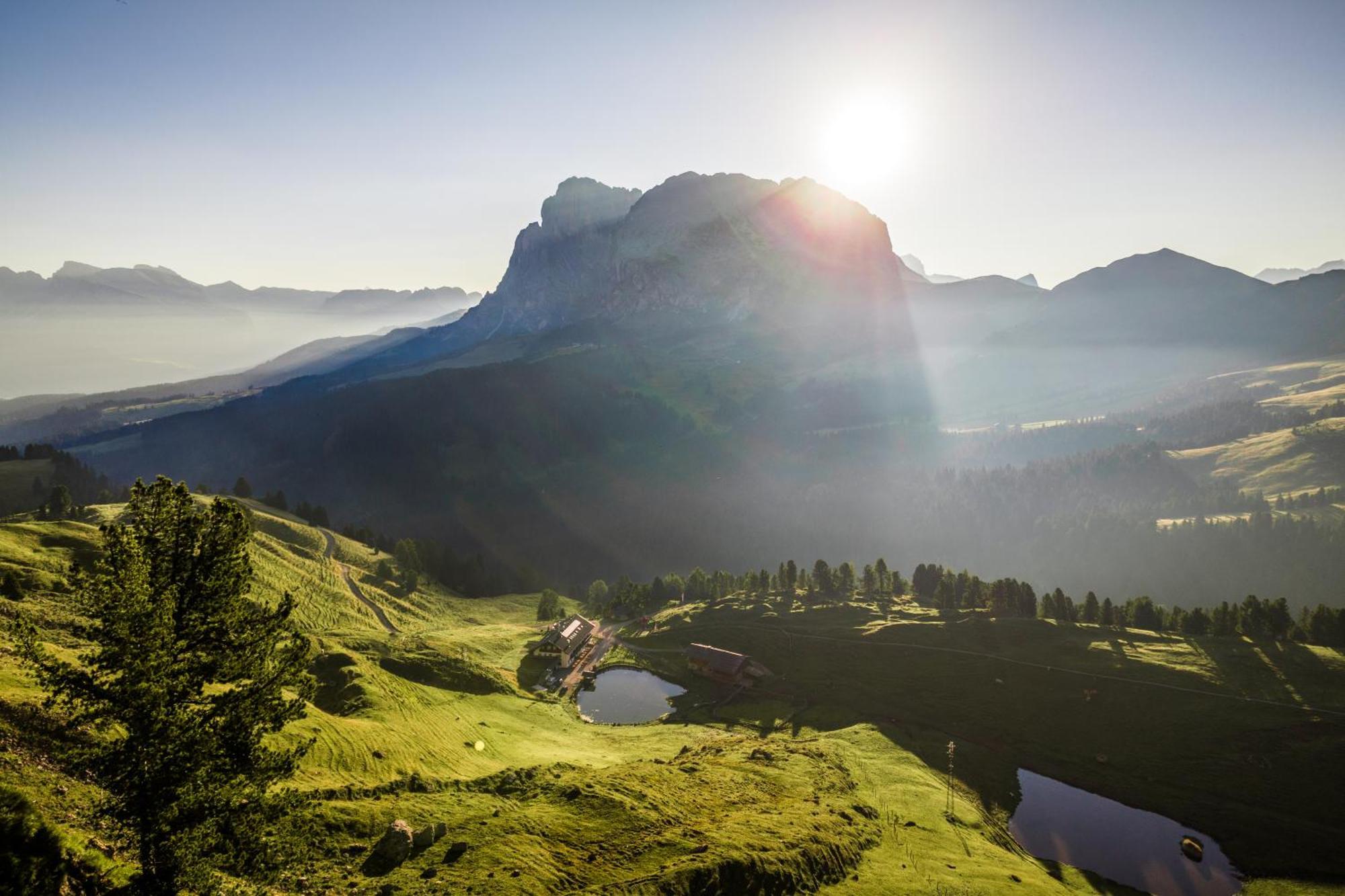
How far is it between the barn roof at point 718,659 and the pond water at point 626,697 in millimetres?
5858

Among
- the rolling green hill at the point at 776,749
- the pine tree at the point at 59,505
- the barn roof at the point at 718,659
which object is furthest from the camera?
the pine tree at the point at 59,505

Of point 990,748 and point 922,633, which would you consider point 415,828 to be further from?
point 922,633

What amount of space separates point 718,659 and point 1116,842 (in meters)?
55.2

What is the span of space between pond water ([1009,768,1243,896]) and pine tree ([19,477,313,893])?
226 ft

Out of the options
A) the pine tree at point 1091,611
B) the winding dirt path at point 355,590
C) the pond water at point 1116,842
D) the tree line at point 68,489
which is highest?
the tree line at point 68,489

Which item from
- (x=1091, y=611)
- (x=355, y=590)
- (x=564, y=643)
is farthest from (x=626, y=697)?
(x=1091, y=611)

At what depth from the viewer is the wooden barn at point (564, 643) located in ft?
350

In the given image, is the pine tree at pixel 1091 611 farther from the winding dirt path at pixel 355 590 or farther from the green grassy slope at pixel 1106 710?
the winding dirt path at pixel 355 590

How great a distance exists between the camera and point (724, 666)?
101 meters

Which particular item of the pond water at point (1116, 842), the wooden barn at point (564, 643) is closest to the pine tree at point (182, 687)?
the pond water at point (1116, 842)

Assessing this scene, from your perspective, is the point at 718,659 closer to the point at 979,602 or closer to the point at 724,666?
the point at 724,666

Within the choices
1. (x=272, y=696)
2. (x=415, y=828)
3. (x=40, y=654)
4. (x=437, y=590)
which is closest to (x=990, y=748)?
(x=415, y=828)

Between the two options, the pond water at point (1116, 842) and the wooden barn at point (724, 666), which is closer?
the pond water at point (1116, 842)

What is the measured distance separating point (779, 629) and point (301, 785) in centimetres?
9484
